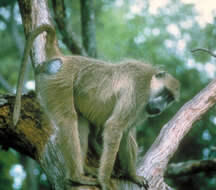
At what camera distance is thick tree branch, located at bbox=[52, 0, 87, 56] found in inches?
319

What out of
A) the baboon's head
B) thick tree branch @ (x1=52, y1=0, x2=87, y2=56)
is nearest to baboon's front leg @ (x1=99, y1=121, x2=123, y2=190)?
the baboon's head

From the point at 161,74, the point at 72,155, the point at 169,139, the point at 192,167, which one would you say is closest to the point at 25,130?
the point at 72,155

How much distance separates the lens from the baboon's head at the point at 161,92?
17.4 feet

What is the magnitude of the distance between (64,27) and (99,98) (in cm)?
389

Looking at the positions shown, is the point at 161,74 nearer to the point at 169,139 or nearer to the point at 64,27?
the point at 169,139

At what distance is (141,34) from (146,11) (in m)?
1.28

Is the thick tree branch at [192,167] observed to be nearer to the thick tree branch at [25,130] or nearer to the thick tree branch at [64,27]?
the thick tree branch at [25,130]

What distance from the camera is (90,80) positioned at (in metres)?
5.32

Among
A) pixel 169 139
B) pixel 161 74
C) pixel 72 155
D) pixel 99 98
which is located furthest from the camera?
pixel 169 139

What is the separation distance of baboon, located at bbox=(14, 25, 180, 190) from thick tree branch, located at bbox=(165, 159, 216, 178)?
2291 millimetres

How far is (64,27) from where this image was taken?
8547 mm

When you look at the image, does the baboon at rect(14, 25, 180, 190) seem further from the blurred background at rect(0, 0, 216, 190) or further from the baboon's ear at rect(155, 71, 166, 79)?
the blurred background at rect(0, 0, 216, 190)

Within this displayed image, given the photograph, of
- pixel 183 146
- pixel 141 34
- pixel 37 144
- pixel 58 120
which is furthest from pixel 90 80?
pixel 183 146

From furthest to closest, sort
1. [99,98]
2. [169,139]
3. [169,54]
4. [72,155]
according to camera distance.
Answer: [169,54], [169,139], [99,98], [72,155]
